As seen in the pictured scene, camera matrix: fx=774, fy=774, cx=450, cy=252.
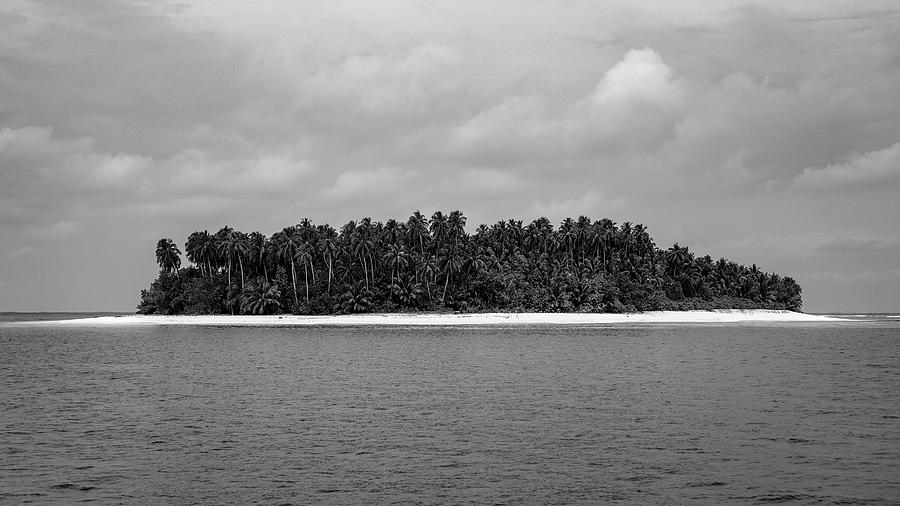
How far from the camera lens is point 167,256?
600ft

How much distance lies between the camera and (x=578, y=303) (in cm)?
16662

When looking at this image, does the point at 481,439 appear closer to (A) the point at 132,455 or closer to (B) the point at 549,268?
(A) the point at 132,455

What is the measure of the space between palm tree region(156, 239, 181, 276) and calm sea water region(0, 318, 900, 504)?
388 ft

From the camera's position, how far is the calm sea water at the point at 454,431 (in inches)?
945

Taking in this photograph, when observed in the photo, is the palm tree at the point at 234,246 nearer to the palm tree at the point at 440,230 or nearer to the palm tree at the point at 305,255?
the palm tree at the point at 305,255

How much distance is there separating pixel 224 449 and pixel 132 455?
3.34 metres

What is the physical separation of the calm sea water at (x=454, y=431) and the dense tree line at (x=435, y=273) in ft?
311

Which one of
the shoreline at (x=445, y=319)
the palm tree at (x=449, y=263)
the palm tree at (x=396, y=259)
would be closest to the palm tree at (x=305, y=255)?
the shoreline at (x=445, y=319)

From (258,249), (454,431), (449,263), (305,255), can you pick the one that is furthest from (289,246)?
(454,431)

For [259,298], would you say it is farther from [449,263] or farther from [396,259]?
[449,263]

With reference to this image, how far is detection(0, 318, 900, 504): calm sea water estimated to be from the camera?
24.0 metres

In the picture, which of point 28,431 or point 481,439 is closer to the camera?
point 481,439

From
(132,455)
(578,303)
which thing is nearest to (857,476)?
(132,455)

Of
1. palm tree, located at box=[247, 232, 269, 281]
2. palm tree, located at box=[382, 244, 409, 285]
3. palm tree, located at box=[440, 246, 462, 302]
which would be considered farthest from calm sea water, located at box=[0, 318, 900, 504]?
palm tree, located at box=[247, 232, 269, 281]
